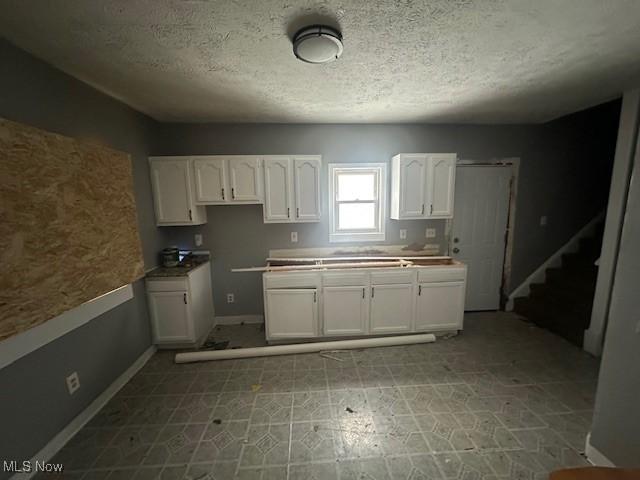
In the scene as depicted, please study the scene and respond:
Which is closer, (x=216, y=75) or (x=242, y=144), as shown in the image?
(x=216, y=75)

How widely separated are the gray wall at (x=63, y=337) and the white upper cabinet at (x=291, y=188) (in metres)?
1.36


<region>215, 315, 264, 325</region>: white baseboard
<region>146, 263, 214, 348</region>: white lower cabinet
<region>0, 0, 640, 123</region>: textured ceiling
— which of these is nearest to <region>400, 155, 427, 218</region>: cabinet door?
<region>0, 0, 640, 123</region>: textured ceiling

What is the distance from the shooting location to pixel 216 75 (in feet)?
6.03

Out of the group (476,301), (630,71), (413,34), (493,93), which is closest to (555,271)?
(476,301)

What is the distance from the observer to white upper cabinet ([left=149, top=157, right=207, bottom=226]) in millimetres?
2771

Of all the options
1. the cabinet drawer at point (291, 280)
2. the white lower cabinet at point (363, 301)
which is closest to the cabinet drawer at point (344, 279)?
the white lower cabinet at point (363, 301)

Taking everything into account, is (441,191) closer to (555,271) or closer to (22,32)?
(555,271)

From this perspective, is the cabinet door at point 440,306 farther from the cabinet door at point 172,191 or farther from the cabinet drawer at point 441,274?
the cabinet door at point 172,191

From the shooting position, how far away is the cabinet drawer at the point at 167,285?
103 inches

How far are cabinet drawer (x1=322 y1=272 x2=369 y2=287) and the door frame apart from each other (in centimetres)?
151

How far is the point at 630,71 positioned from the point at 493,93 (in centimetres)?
87

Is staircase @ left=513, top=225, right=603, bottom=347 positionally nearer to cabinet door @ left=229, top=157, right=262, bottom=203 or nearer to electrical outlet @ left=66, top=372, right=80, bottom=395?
cabinet door @ left=229, top=157, right=262, bottom=203

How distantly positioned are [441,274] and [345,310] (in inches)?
47.4

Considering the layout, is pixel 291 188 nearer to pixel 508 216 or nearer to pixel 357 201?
pixel 357 201
